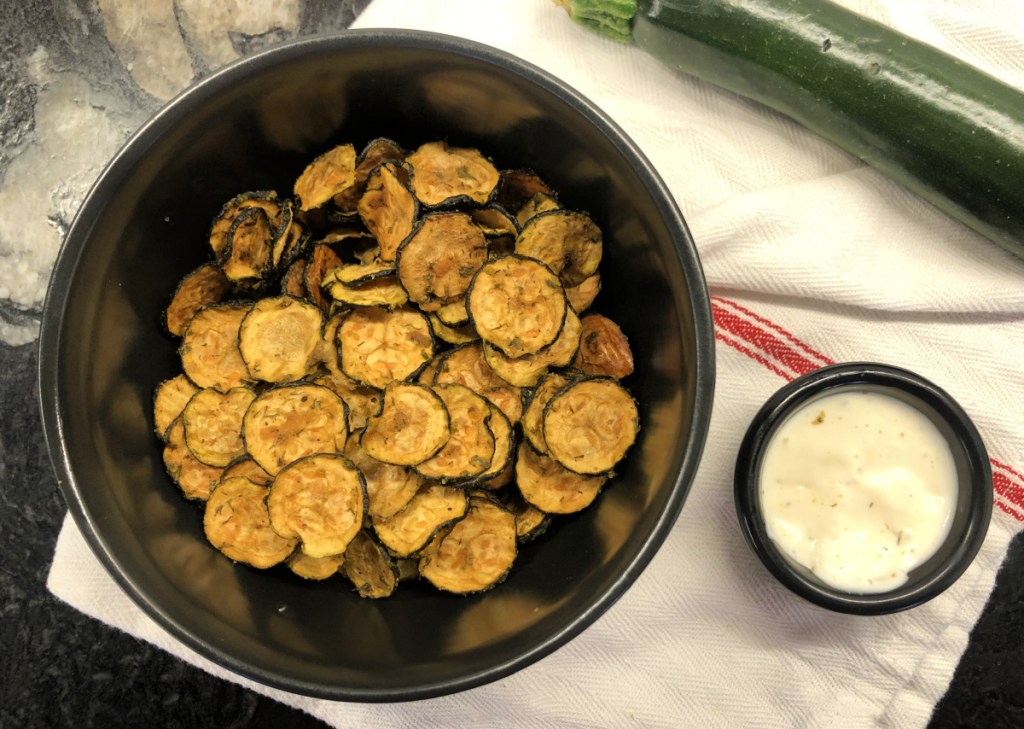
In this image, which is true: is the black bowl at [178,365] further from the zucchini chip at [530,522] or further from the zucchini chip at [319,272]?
the zucchini chip at [319,272]

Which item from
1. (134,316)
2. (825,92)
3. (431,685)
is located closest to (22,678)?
(134,316)

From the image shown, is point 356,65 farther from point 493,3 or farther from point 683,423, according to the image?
point 683,423

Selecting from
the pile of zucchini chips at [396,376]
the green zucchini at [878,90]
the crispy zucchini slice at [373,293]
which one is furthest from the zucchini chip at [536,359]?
the green zucchini at [878,90]

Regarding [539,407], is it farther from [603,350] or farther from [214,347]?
[214,347]

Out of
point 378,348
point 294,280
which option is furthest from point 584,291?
point 294,280

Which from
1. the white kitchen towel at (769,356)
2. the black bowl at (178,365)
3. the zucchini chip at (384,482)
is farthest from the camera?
the white kitchen towel at (769,356)

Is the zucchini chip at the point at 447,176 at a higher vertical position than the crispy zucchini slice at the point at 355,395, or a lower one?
higher
